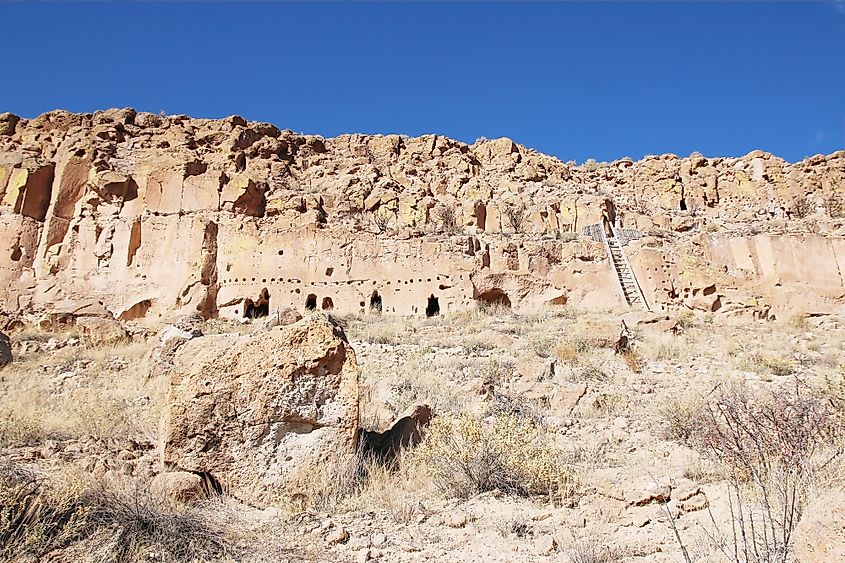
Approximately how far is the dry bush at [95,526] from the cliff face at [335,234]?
51.7 ft

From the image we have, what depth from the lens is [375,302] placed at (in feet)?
66.5

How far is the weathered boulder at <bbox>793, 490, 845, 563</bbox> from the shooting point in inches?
85.5

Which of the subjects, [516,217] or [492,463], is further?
[516,217]

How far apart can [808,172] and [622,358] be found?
96.4ft

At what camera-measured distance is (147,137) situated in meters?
28.8

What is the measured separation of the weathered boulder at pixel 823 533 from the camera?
2.17m

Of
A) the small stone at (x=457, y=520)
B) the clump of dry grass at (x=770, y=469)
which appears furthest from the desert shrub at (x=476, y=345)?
the small stone at (x=457, y=520)

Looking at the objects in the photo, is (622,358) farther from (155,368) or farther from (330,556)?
(155,368)

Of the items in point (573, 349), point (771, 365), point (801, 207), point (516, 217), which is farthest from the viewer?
point (801, 207)

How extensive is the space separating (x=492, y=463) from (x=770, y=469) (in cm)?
192

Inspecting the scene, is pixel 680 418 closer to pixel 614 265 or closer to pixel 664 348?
pixel 664 348

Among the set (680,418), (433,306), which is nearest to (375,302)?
(433,306)

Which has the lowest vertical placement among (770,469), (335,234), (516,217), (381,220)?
(770,469)

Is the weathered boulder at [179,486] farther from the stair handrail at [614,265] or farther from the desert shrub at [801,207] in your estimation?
the desert shrub at [801,207]
